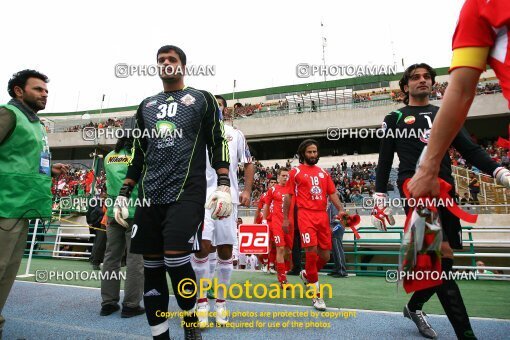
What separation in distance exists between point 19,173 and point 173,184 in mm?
1444

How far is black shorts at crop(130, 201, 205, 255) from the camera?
2.24 m

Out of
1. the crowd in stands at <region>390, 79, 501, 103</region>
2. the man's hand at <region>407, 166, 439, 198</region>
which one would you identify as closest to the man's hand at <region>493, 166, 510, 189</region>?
the man's hand at <region>407, 166, 439, 198</region>

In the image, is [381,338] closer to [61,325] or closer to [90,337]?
[90,337]

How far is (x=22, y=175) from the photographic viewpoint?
2.82 metres

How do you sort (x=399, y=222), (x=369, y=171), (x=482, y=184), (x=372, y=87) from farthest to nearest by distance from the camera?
(x=372, y=87)
(x=369, y=171)
(x=399, y=222)
(x=482, y=184)

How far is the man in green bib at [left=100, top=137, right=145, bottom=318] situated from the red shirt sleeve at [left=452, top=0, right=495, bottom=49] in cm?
344

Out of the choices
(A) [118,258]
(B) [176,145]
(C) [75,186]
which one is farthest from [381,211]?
(C) [75,186]

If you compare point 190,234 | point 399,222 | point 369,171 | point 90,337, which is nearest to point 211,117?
point 190,234

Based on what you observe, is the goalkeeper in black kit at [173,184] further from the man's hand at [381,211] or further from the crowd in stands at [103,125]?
the crowd in stands at [103,125]

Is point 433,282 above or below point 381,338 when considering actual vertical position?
above

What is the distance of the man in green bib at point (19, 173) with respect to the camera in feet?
8.88

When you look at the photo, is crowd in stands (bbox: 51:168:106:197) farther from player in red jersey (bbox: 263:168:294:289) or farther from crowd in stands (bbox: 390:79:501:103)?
crowd in stands (bbox: 390:79:501:103)

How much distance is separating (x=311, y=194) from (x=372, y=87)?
115ft

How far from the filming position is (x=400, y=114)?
3209 mm
